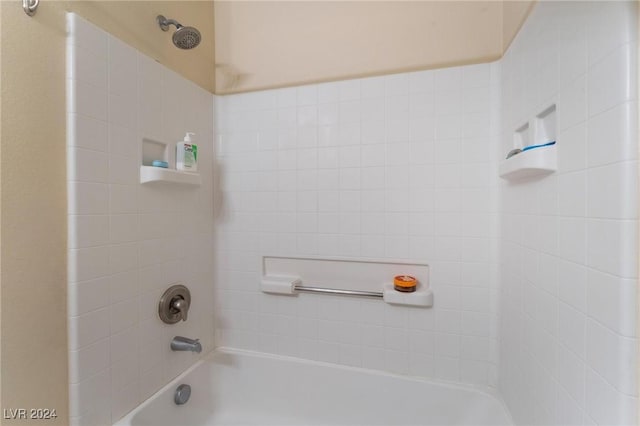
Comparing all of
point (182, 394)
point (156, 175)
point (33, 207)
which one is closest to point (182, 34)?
point (156, 175)

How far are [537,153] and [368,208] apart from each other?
2.35 ft

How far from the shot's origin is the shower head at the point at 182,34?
3.78 feet

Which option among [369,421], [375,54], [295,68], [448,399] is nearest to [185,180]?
[295,68]

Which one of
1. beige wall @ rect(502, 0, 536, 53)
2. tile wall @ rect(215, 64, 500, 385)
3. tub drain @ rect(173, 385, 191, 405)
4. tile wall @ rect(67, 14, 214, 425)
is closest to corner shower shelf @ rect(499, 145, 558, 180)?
tile wall @ rect(215, 64, 500, 385)

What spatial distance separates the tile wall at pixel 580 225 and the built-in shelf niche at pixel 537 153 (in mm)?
25

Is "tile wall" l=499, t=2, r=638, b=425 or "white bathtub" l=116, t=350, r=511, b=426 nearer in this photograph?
"tile wall" l=499, t=2, r=638, b=425

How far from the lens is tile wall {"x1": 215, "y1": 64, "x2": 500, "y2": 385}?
1.26 m

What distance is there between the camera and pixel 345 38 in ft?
4.56

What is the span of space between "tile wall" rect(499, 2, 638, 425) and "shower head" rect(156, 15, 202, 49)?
1.25m

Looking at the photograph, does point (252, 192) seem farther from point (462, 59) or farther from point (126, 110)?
point (462, 59)

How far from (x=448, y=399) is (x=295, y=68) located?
176cm

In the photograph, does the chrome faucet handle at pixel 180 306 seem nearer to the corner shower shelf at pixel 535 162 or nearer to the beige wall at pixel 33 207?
the beige wall at pixel 33 207

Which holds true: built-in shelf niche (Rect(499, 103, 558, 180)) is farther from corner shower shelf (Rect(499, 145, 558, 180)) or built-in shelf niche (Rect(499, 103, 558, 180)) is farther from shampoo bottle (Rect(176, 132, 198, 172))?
shampoo bottle (Rect(176, 132, 198, 172))

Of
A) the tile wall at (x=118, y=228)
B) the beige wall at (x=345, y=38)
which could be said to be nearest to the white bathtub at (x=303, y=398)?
the tile wall at (x=118, y=228)
